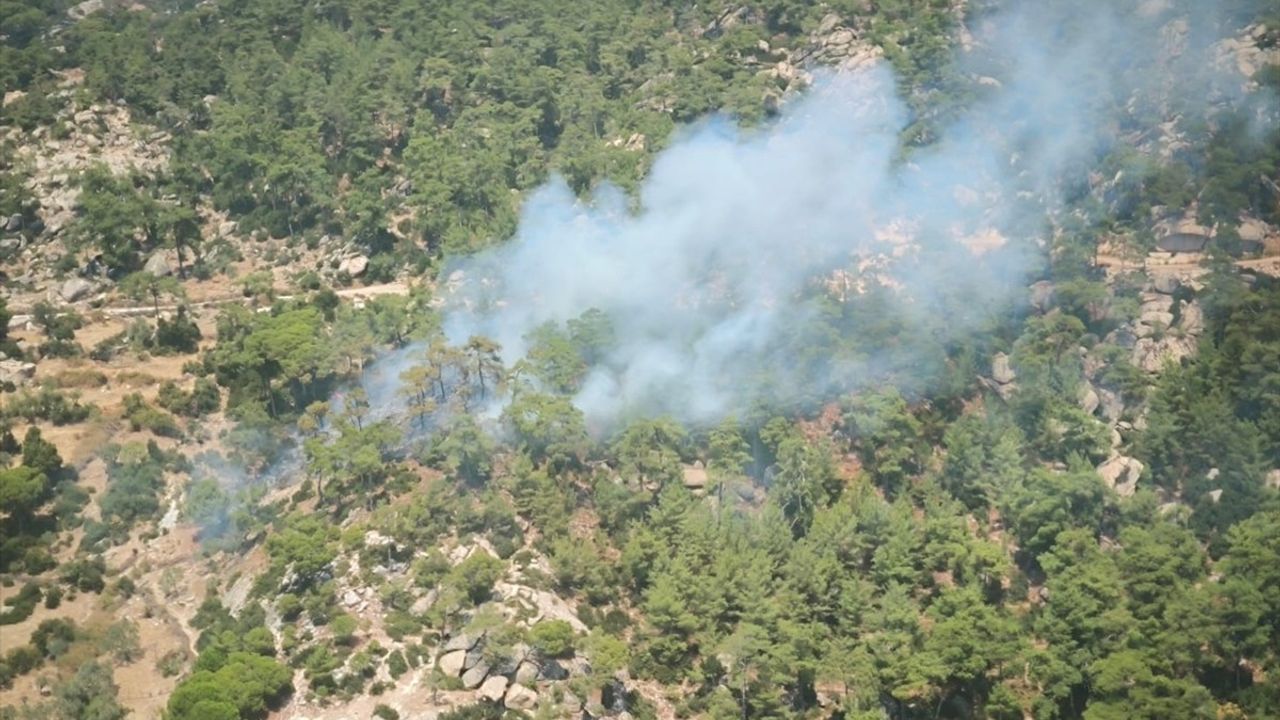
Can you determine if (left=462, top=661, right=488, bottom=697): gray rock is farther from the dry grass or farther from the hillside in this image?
the dry grass

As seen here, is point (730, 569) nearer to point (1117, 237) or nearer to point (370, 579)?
point (370, 579)

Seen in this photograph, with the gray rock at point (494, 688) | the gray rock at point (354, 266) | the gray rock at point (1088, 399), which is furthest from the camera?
the gray rock at point (354, 266)

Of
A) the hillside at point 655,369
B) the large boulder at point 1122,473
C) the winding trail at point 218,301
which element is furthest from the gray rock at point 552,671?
the winding trail at point 218,301

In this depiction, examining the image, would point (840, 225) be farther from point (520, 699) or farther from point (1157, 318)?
point (520, 699)

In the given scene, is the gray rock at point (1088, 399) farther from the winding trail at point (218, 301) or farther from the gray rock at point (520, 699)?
the winding trail at point (218, 301)

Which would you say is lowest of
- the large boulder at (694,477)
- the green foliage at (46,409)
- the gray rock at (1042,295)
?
the green foliage at (46,409)

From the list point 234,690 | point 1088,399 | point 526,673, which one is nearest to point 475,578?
point 526,673
